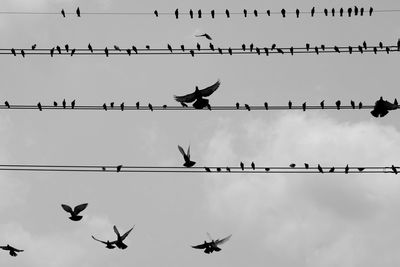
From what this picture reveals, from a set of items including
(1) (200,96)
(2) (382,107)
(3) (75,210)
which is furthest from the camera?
(3) (75,210)

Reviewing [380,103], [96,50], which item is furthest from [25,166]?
[380,103]

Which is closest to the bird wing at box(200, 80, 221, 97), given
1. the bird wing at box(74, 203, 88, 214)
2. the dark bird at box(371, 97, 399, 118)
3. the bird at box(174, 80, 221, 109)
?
the bird at box(174, 80, 221, 109)

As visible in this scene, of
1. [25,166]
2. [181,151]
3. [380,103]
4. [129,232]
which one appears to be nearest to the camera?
[25,166]

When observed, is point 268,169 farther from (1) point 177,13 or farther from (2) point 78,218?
(1) point 177,13

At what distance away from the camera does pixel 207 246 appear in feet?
43.2

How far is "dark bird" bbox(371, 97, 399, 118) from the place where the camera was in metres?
10.8

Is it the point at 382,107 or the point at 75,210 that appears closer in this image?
the point at 382,107

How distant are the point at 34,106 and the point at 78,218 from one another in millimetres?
3156

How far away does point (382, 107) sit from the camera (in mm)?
10891

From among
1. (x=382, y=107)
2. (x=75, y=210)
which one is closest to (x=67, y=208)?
(x=75, y=210)

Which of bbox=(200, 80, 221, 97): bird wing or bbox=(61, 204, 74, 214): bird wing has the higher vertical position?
bbox=(200, 80, 221, 97): bird wing

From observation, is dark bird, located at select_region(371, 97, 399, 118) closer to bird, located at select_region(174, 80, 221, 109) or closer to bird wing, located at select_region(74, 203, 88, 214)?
bird, located at select_region(174, 80, 221, 109)

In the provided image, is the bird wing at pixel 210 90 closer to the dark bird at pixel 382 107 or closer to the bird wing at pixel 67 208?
the dark bird at pixel 382 107

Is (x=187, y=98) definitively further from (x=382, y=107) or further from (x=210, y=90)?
(x=382, y=107)
